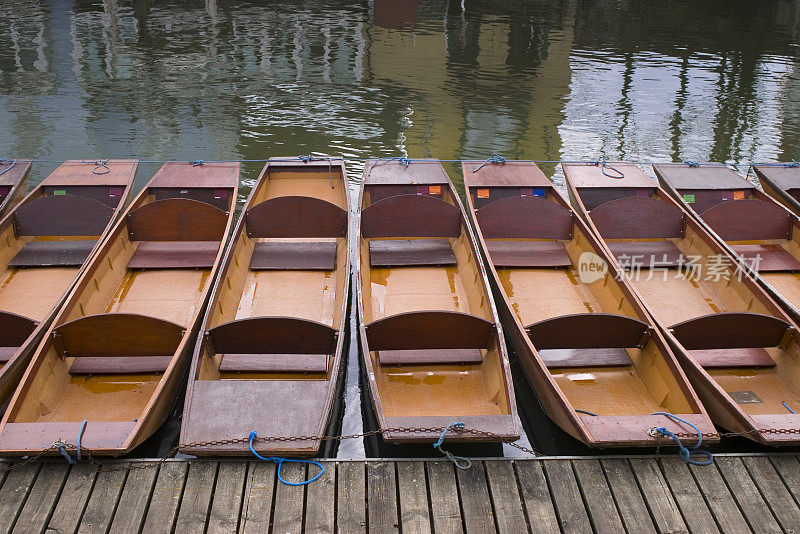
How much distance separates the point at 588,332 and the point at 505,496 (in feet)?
5.29

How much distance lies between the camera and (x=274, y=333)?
15.7 ft

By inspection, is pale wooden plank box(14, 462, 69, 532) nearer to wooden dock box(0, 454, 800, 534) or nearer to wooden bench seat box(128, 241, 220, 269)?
wooden dock box(0, 454, 800, 534)

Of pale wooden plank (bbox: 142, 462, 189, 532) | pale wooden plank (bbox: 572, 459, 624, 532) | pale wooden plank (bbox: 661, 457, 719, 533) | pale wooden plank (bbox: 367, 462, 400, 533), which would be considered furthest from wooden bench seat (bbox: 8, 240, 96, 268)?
pale wooden plank (bbox: 661, 457, 719, 533)

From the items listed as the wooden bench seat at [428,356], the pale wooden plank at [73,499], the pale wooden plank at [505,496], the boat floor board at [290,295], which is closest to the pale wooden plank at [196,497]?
the pale wooden plank at [73,499]

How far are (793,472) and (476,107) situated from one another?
11.0 metres

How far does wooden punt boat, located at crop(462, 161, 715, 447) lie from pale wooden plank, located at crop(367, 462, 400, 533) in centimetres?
141

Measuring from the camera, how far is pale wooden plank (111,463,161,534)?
3.89 m

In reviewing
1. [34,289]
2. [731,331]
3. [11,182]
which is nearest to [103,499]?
[34,289]

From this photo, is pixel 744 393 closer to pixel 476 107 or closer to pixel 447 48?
pixel 476 107

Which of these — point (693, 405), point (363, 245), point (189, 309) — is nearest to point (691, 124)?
point (363, 245)

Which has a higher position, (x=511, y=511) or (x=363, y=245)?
(x=363, y=245)

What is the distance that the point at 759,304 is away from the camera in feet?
18.9

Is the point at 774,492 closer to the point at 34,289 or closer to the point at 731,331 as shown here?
the point at 731,331

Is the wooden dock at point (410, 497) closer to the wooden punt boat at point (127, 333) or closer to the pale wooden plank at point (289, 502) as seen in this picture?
the pale wooden plank at point (289, 502)
